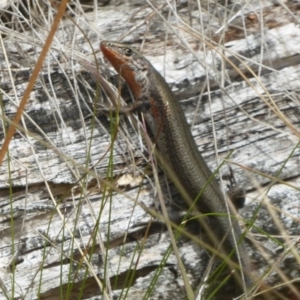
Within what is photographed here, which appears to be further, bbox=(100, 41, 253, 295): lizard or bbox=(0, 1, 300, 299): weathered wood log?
bbox=(100, 41, 253, 295): lizard


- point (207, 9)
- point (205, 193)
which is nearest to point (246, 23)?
point (207, 9)

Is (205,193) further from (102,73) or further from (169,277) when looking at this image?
(102,73)

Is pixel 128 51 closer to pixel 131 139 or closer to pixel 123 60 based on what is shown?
pixel 123 60

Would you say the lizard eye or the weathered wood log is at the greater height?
the lizard eye

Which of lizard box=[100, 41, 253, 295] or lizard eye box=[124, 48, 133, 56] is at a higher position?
lizard eye box=[124, 48, 133, 56]

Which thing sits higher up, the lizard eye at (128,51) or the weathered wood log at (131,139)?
the lizard eye at (128,51)

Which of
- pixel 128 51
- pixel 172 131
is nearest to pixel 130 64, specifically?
pixel 128 51

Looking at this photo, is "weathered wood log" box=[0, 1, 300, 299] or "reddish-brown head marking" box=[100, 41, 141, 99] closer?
"weathered wood log" box=[0, 1, 300, 299]

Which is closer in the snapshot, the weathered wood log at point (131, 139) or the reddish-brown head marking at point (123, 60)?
the weathered wood log at point (131, 139)
